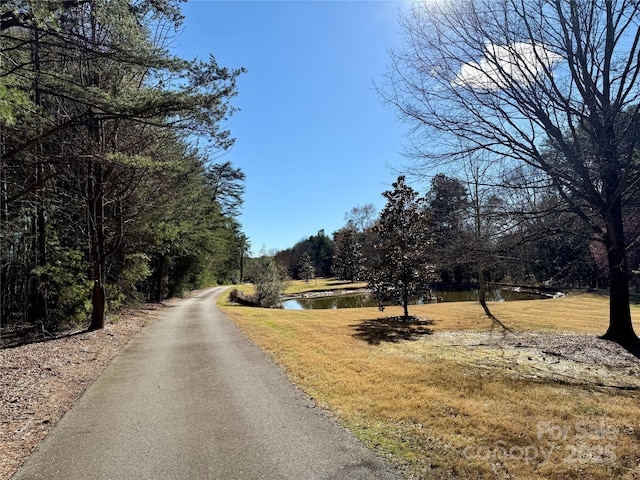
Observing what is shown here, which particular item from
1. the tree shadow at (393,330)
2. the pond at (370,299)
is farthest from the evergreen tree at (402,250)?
the pond at (370,299)

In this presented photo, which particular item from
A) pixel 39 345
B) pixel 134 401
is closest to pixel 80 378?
pixel 134 401

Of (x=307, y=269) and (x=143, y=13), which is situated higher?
(x=143, y=13)

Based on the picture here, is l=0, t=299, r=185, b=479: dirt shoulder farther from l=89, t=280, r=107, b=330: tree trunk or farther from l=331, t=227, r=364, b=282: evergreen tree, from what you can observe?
l=331, t=227, r=364, b=282: evergreen tree

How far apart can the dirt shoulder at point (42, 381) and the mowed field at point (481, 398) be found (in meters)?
3.49

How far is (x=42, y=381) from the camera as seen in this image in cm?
638

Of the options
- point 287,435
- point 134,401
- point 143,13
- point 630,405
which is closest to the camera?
point 287,435

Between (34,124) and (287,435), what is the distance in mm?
8369

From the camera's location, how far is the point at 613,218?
805cm

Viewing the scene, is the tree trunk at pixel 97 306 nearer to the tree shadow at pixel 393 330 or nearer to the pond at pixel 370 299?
the tree shadow at pixel 393 330

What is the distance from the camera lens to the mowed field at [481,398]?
346cm

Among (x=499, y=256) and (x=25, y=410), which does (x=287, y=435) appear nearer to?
(x=25, y=410)

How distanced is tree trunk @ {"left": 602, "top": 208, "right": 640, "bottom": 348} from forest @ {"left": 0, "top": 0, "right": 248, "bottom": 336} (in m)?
8.95

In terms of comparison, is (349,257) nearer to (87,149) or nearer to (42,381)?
(87,149)

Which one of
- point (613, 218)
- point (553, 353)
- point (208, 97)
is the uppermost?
point (208, 97)
